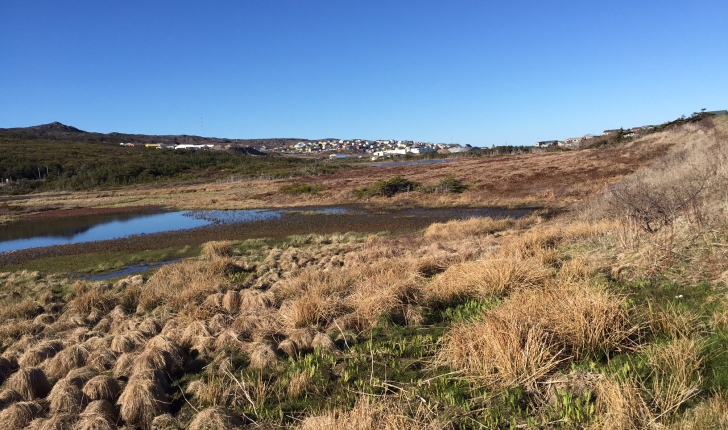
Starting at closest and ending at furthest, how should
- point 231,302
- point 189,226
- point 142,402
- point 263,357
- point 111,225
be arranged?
1. point 142,402
2. point 263,357
3. point 231,302
4. point 189,226
5. point 111,225

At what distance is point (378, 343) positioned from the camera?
609cm

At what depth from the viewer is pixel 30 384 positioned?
6285 millimetres

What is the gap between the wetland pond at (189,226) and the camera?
80.5ft

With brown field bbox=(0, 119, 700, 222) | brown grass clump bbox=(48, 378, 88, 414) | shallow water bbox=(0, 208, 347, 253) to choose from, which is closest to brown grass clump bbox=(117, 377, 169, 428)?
brown grass clump bbox=(48, 378, 88, 414)

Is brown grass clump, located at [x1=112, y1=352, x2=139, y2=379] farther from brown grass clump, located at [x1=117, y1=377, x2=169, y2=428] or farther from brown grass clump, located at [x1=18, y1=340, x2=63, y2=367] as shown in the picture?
brown grass clump, located at [x1=18, y1=340, x2=63, y2=367]

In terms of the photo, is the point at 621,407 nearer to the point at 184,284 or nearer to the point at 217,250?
the point at 184,284

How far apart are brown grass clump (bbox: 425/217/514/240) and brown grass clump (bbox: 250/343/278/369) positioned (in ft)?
40.9

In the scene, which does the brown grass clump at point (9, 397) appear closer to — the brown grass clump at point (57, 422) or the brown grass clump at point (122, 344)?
the brown grass clump at point (57, 422)

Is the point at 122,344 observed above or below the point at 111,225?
above

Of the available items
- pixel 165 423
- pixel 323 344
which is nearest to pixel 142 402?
pixel 165 423

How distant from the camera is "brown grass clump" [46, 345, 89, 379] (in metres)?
7.07

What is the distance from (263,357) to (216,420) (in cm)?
158

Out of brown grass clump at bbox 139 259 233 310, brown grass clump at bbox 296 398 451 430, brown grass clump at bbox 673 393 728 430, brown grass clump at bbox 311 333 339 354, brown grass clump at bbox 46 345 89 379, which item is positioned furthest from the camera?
brown grass clump at bbox 139 259 233 310

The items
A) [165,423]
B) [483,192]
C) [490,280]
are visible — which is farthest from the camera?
[483,192]
